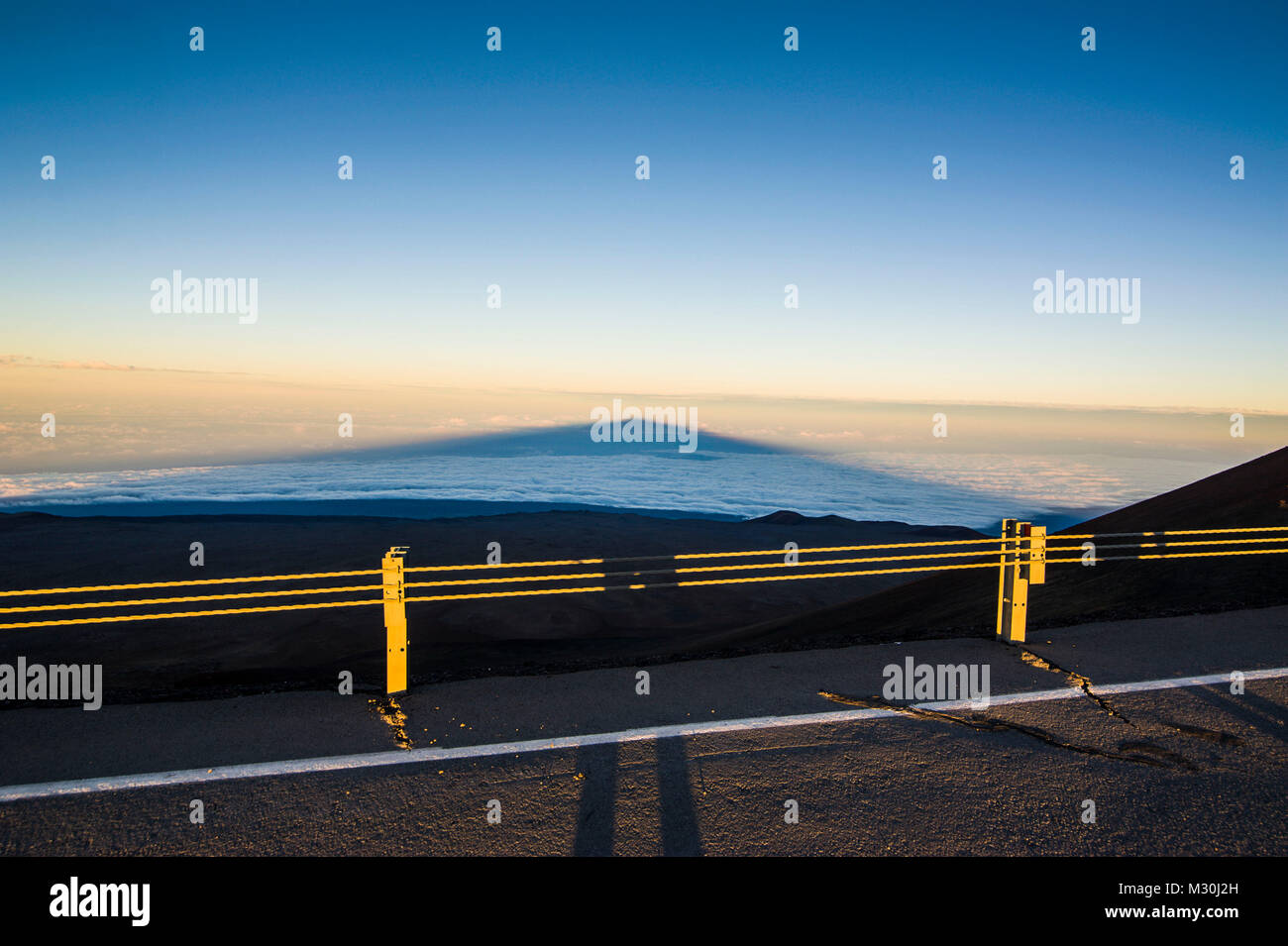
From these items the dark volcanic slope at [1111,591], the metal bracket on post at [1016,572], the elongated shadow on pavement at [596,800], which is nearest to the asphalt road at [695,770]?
the elongated shadow on pavement at [596,800]

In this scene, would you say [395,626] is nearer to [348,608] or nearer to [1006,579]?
[1006,579]

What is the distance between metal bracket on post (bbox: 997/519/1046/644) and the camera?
800 cm

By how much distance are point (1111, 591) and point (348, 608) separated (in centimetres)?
2925

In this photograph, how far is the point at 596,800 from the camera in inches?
173

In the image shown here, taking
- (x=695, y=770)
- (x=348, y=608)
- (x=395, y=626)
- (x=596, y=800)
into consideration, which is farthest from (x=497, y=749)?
(x=348, y=608)

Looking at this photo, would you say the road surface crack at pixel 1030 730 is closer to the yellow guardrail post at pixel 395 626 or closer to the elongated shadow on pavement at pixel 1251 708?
the elongated shadow on pavement at pixel 1251 708

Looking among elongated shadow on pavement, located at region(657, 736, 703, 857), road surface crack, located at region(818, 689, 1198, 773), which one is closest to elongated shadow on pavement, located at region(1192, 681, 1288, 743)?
road surface crack, located at region(818, 689, 1198, 773)

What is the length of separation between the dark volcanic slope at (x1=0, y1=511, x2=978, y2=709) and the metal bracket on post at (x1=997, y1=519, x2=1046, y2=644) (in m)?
4.19

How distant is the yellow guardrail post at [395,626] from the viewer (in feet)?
21.2

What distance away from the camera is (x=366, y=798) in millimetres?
4422

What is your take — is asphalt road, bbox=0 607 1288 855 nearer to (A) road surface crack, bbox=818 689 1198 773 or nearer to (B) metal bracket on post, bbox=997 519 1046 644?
(A) road surface crack, bbox=818 689 1198 773
